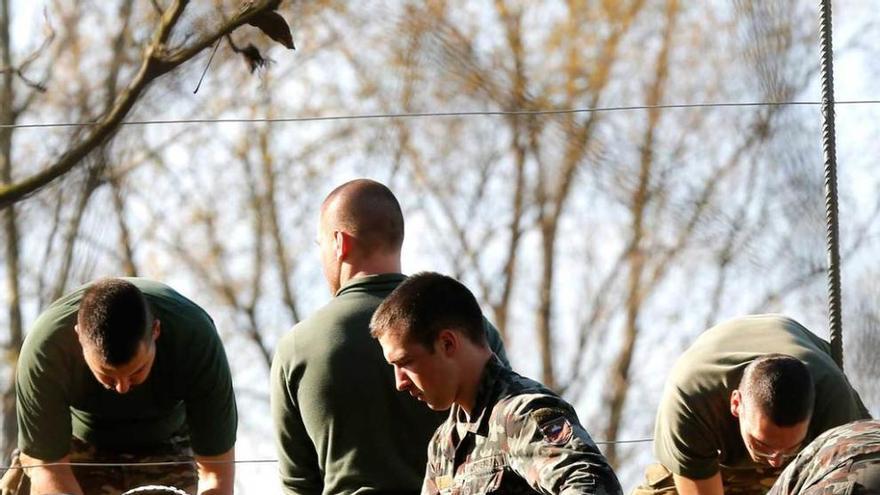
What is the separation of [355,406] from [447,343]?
448mm

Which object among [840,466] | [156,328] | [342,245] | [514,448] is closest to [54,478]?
[156,328]

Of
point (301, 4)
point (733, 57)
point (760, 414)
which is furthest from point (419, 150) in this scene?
point (760, 414)

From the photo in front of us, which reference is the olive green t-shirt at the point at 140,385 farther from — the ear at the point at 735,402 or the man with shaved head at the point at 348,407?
the ear at the point at 735,402

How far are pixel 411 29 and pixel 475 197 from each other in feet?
1.72

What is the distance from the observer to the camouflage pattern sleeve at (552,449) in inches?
81.0

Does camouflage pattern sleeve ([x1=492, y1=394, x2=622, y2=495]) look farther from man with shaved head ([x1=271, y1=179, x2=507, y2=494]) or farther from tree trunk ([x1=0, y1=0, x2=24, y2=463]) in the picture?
tree trunk ([x1=0, y1=0, x2=24, y2=463])

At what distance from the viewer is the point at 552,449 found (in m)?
2.11

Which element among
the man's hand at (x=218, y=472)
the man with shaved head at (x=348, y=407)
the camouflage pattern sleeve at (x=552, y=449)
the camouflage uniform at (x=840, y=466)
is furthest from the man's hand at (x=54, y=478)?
the camouflage uniform at (x=840, y=466)

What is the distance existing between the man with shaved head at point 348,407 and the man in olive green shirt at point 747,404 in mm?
623

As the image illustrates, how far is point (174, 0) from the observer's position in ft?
16.1

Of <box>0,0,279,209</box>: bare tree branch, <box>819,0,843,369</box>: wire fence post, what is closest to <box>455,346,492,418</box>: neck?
<box>819,0,843,369</box>: wire fence post

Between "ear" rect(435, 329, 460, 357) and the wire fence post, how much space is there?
56.7 inches

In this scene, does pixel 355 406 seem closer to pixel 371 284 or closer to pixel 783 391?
pixel 371 284

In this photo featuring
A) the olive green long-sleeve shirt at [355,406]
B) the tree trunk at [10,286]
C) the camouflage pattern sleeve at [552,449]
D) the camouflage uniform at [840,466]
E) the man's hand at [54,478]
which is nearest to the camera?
the camouflage uniform at [840,466]
